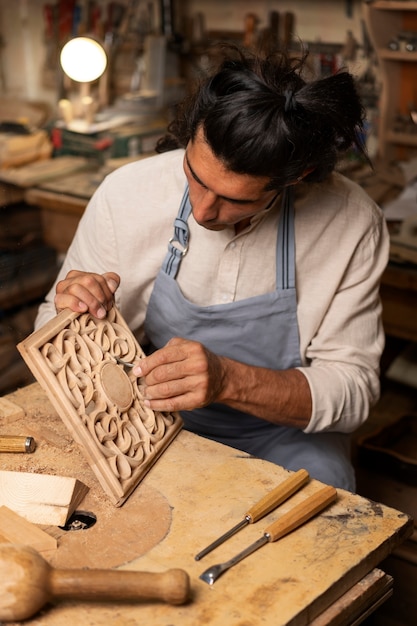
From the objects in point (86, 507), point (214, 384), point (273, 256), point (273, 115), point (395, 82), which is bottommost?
point (86, 507)

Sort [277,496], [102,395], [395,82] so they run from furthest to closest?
[395,82]
[102,395]
[277,496]

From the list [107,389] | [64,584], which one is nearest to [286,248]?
[107,389]

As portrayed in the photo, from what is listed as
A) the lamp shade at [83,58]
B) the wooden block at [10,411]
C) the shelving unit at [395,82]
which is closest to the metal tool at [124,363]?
the wooden block at [10,411]

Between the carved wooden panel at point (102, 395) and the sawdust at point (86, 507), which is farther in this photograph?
the carved wooden panel at point (102, 395)

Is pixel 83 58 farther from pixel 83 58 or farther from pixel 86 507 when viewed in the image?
pixel 86 507

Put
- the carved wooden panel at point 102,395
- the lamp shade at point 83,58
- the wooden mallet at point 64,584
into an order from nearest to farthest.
→ the wooden mallet at point 64,584 → the carved wooden panel at point 102,395 → the lamp shade at point 83,58

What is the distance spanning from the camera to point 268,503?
1577 mm

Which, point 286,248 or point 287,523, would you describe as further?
point 286,248

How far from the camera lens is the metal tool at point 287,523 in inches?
55.3

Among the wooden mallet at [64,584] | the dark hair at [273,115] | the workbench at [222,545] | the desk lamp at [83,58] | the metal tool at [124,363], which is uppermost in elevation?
the dark hair at [273,115]

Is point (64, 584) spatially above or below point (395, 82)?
below

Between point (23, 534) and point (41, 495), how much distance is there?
0.10 m

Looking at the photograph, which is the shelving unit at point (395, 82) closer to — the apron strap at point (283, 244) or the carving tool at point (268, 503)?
the apron strap at point (283, 244)

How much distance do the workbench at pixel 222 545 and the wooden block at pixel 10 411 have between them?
0.10 m
